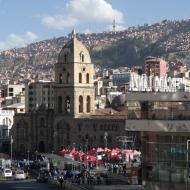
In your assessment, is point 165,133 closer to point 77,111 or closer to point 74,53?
point 74,53

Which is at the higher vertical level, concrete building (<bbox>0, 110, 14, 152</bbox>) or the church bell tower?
the church bell tower

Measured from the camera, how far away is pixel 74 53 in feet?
366

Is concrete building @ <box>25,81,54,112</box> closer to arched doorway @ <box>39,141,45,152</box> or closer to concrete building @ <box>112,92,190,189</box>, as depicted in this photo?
arched doorway @ <box>39,141,45,152</box>

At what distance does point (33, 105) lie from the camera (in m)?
185

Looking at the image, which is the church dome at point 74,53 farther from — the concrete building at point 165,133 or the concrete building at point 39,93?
the concrete building at point 39,93

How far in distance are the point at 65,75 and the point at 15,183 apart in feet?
141

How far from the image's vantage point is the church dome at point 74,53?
11175 cm

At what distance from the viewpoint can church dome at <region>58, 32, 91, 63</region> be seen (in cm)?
11175

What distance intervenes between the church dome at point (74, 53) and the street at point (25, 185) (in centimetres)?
3863

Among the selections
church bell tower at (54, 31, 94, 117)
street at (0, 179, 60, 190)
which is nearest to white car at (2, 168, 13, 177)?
street at (0, 179, 60, 190)

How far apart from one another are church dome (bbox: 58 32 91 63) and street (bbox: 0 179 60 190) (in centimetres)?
3863

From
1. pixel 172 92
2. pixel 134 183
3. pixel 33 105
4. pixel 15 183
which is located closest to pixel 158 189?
pixel 172 92

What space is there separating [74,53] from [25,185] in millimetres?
45034

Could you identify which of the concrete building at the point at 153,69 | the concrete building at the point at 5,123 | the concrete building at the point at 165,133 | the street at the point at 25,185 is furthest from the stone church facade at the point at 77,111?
the concrete building at the point at 165,133
